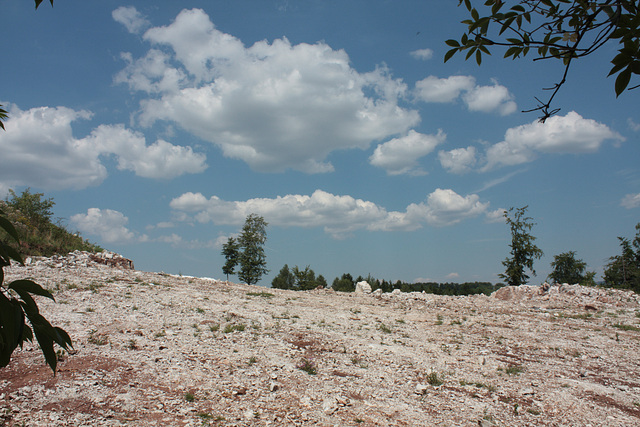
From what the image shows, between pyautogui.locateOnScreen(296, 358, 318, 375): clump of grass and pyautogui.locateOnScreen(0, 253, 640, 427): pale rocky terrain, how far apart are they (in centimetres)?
10

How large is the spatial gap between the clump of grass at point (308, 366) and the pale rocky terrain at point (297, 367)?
0.10 meters

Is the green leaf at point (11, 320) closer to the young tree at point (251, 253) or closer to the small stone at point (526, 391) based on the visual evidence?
the small stone at point (526, 391)

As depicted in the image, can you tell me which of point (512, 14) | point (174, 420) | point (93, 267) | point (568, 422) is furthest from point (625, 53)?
point (93, 267)

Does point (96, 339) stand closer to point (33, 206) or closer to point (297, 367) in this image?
point (297, 367)

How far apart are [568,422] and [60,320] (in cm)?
1123

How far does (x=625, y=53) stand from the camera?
1690 mm

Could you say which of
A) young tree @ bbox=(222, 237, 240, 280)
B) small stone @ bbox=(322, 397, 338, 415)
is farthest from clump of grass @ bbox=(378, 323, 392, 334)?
young tree @ bbox=(222, 237, 240, 280)

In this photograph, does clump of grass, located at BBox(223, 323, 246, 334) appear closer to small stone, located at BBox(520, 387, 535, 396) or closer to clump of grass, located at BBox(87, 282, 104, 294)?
clump of grass, located at BBox(87, 282, 104, 294)

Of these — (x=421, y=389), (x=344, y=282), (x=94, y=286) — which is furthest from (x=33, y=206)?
(x=344, y=282)

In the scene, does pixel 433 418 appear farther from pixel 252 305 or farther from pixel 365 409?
pixel 252 305

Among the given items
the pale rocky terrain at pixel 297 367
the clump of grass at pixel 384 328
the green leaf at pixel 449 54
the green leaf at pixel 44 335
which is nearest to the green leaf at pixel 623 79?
the green leaf at pixel 449 54

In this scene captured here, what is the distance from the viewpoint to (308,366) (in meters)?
7.79

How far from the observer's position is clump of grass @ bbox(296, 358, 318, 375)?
758cm

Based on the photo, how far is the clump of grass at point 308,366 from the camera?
7.58 metres
